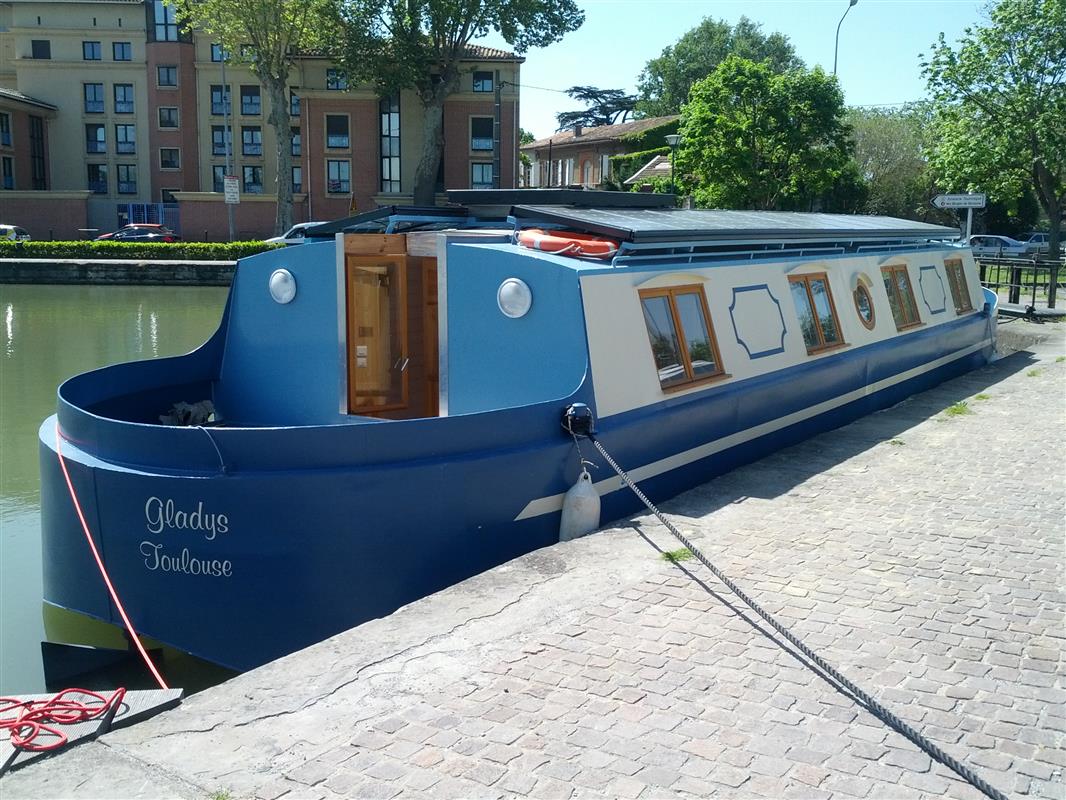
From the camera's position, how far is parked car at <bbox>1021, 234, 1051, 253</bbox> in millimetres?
39953

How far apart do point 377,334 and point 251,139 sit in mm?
50221

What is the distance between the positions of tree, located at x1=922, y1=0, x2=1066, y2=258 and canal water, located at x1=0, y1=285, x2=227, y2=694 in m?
22.1

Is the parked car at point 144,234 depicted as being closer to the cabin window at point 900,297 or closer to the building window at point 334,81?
the building window at point 334,81

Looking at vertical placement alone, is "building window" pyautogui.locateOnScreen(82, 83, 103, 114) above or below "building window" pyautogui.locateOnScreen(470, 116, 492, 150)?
above

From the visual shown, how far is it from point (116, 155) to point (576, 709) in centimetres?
5823

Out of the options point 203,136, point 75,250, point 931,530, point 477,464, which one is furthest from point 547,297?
point 203,136

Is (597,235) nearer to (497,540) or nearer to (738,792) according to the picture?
(497,540)

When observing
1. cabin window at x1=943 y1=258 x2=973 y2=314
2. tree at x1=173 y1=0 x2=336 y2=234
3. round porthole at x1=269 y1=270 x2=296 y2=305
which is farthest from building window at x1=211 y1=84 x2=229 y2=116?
round porthole at x1=269 y1=270 x2=296 y2=305

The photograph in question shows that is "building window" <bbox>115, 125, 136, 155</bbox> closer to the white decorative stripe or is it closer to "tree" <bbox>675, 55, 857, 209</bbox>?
"tree" <bbox>675, 55, 857, 209</bbox>

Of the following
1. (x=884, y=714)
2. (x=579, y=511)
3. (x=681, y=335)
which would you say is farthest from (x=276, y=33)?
(x=884, y=714)

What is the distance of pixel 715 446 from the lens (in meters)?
8.37

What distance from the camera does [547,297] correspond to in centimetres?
710

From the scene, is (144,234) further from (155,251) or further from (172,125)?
(172,125)

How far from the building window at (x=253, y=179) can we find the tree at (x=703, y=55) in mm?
41699
